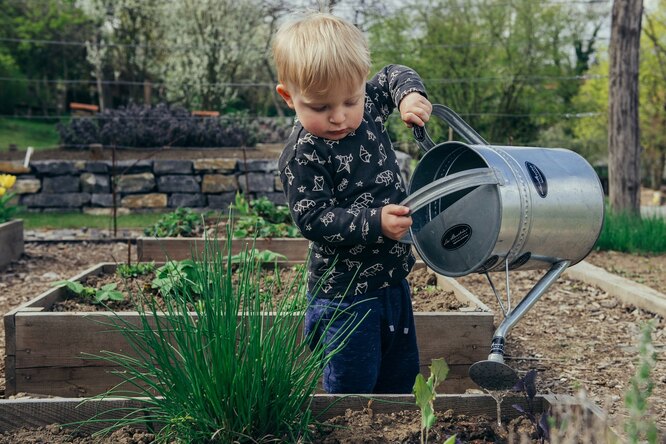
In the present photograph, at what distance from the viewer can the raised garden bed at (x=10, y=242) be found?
5540 mm

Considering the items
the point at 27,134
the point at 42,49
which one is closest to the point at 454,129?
the point at 27,134

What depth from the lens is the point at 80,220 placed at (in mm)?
9070

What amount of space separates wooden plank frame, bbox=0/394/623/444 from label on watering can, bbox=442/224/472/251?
1.26 ft

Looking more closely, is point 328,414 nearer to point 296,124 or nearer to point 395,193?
point 395,193

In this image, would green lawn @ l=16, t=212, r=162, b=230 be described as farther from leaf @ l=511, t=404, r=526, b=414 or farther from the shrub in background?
leaf @ l=511, t=404, r=526, b=414

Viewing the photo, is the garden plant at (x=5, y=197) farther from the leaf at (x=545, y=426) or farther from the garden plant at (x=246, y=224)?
the leaf at (x=545, y=426)

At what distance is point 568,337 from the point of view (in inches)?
145

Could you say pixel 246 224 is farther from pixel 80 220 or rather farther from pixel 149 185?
pixel 149 185

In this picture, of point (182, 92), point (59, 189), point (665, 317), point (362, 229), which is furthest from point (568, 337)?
point (182, 92)

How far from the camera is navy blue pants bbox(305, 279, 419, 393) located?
2.10 meters

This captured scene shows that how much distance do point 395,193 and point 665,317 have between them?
2.39 meters

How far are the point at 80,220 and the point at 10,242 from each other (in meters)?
3.46

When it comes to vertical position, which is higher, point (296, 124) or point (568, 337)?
point (296, 124)

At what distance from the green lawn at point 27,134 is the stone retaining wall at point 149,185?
696cm
